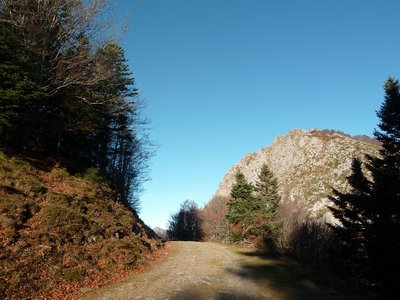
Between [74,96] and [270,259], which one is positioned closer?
[270,259]

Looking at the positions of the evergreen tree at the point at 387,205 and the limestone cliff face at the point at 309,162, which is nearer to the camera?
the evergreen tree at the point at 387,205

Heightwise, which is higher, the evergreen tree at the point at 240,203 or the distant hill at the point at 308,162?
the distant hill at the point at 308,162

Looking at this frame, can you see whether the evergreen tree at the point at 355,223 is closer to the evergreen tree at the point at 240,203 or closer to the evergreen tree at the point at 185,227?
the evergreen tree at the point at 240,203

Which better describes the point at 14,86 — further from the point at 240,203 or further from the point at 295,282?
the point at 240,203

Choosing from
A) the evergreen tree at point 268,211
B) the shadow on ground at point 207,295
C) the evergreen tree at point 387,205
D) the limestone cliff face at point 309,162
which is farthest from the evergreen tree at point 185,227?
the shadow on ground at point 207,295

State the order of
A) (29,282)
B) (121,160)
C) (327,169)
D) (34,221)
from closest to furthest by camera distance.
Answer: (29,282) → (34,221) → (121,160) → (327,169)

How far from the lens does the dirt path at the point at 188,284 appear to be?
461 inches

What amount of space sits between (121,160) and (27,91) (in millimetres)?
23386

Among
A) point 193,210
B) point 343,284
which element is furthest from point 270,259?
point 193,210

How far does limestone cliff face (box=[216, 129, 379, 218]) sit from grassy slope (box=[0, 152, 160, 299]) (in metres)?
85.9

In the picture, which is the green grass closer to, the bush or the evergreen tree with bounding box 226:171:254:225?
the bush

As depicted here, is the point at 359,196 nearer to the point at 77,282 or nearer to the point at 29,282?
the point at 77,282

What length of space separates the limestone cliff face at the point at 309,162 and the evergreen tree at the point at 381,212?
7353cm

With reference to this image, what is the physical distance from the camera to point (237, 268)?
58.2 ft
